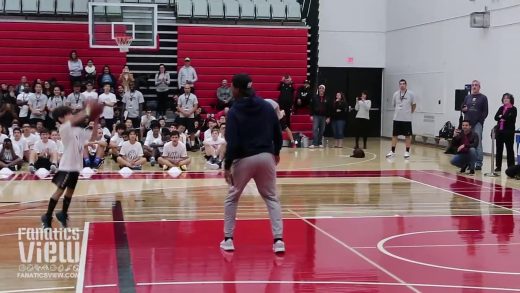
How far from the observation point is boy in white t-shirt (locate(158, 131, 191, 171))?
16.5m

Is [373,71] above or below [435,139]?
above

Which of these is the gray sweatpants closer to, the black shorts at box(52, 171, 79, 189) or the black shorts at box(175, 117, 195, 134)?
the black shorts at box(52, 171, 79, 189)

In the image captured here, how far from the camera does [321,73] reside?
28.8m

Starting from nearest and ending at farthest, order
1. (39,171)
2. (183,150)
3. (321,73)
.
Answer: (39,171), (183,150), (321,73)

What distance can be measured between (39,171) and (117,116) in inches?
265

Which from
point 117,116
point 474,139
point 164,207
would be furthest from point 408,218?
point 117,116

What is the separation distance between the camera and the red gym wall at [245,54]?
25312 millimetres

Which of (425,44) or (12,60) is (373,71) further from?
(12,60)

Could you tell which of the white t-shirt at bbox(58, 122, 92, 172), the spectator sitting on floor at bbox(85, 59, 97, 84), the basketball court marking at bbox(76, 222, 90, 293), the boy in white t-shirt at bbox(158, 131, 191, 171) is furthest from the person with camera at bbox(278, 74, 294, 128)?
the white t-shirt at bbox(58, 122, 92, 172)

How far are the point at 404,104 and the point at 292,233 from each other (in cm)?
1055

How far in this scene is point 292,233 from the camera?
9.13 metres

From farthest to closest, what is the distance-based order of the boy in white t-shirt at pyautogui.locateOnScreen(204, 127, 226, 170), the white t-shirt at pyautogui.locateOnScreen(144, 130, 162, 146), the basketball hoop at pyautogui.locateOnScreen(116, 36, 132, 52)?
the basketball hoop at pyautogui.locateOnScreen(116, 36, 132, 52)
the white t-shirt at pyautogui.locateOnScreen(144, 130, 162, 146)
the boy in white t-shirt at pyautogui.locateOnScreen(204, 127, 226, 170)

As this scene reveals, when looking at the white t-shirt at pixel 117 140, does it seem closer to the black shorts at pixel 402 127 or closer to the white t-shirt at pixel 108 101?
the white t-shirt at pixel 108 101

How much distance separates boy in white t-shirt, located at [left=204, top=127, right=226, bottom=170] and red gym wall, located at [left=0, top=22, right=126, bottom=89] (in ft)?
25.9
